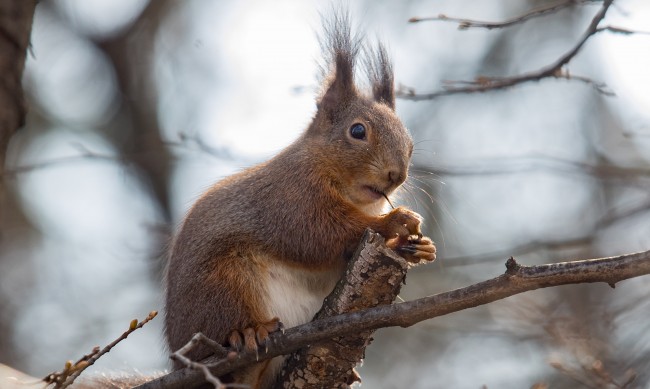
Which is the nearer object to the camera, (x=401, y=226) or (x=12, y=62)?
(x=12, y=62)

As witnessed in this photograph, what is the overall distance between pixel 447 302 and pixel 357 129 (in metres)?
1.75

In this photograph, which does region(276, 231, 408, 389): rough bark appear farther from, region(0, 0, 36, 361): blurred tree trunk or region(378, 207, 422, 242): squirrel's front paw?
region(0, 0, 36, 361): blurred tree trunk

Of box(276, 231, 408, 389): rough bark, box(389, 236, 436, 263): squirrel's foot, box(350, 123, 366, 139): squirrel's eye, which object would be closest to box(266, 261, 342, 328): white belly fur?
box(276, 231, 408, 389): rough bark

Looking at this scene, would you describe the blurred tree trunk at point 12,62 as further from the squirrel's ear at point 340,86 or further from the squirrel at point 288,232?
the squirrel's ear at point 340,86

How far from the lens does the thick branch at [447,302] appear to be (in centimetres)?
272

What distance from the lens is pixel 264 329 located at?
3633 mm

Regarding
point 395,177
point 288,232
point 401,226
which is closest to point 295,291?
point 288,232

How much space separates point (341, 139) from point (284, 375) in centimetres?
142

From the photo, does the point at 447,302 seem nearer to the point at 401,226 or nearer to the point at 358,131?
the point at 401,226

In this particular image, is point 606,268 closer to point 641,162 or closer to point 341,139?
point 341,139

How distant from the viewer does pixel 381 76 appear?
511 centimetres

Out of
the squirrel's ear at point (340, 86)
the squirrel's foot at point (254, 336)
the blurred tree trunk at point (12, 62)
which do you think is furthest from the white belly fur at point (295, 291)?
the blurred tree trunk at point (12, 62)

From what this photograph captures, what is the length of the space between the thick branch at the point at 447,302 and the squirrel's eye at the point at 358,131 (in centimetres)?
141

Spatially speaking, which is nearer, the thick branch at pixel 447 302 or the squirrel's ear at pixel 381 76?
the thick branch at pixel 447 302
